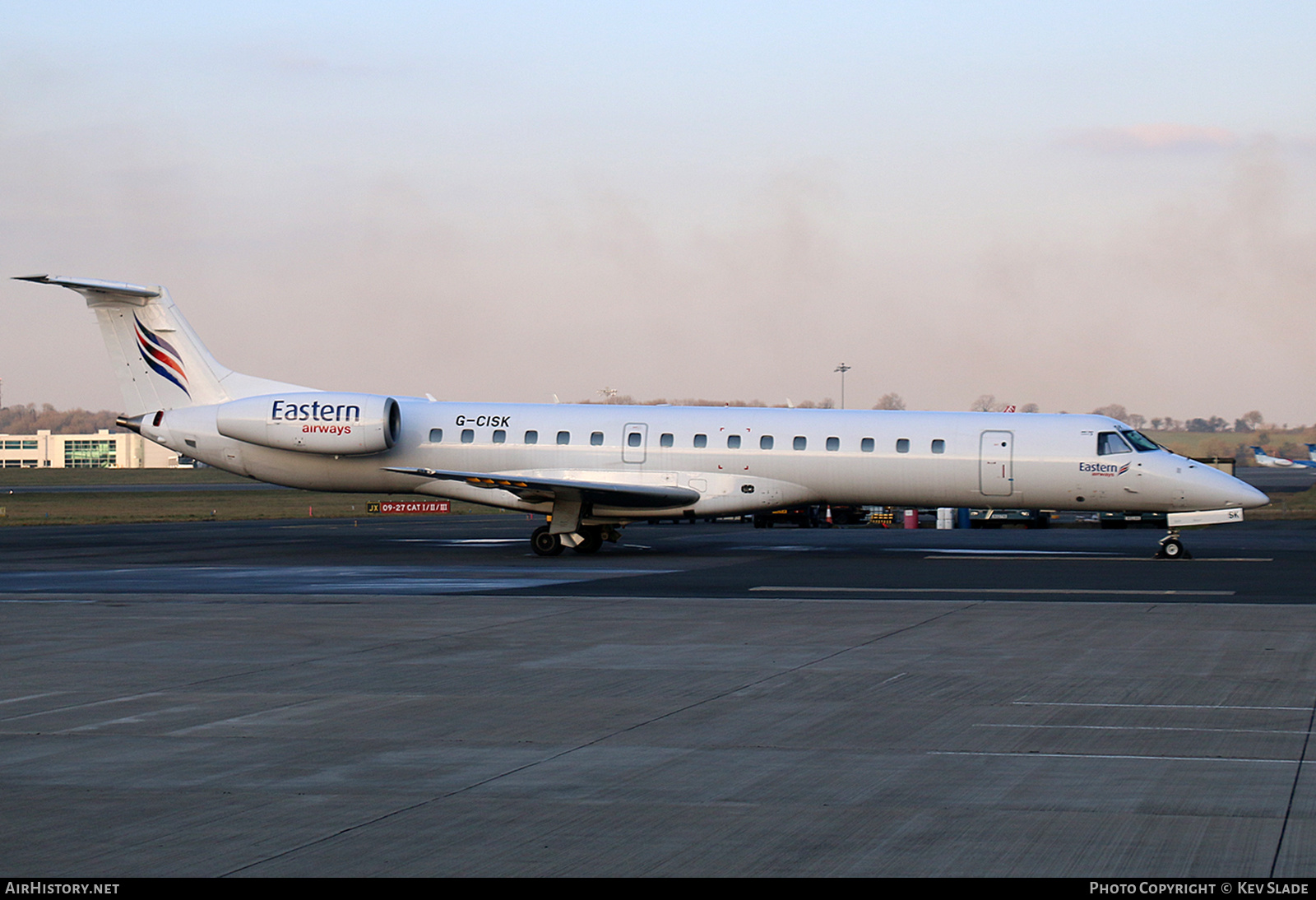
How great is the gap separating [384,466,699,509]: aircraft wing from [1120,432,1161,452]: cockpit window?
9.52m

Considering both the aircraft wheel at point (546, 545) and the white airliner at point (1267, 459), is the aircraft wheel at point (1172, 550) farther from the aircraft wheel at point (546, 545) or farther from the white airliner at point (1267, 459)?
the white airliner at point (1267, 459)

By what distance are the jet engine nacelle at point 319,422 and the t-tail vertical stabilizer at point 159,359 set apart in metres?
1.18

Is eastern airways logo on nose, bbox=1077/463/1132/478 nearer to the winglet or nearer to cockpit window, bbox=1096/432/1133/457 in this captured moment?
cockpit window, bbox=1096/432/1133/457

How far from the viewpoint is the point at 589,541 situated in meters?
29.3

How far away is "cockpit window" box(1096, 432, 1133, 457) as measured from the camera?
27562 millimetres

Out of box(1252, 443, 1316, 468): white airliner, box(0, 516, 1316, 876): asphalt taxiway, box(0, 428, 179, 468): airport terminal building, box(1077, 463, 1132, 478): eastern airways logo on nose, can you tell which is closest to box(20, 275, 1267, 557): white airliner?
box(1077, 463, 1132, 478): eastern airways logo on nose

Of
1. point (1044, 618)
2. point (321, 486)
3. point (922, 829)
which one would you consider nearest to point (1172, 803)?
point (922, 829)

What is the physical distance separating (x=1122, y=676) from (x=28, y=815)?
9.07m

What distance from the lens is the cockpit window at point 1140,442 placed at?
90.5 feet

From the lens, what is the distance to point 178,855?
6086 millimetres

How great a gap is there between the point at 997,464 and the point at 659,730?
788 inches

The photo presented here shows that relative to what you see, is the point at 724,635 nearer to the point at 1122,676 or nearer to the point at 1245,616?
the point at 1122,676

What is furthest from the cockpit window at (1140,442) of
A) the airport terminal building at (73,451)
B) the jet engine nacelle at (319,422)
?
the airport terminal building at (73,451)

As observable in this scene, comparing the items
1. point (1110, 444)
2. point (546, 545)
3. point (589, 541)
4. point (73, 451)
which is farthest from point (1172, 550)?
point (73, 451)
